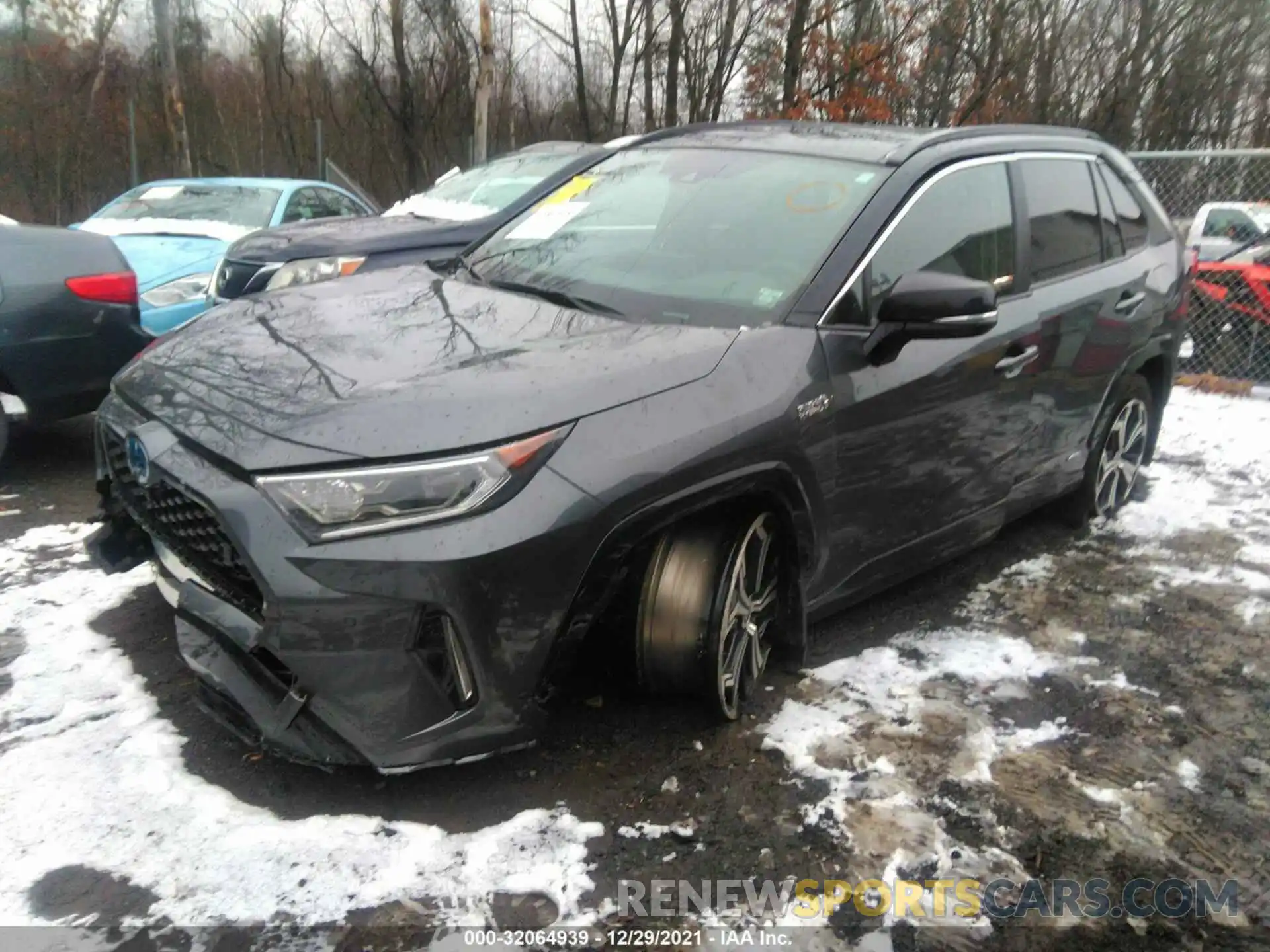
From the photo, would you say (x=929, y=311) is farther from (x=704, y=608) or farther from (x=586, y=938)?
(x=586, y=938)

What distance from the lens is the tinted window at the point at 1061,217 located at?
12.8ft

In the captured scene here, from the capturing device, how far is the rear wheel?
8.92ft

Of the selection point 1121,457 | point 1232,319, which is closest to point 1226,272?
point 1232,319

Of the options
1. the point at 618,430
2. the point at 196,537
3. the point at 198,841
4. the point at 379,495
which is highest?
the point at 618,430

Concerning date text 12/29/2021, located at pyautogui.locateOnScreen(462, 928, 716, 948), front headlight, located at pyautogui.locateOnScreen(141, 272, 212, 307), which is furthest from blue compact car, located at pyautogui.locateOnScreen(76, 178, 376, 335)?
date text 12/29/2021, located at pyautogui.locateOnScreen(462, 928, 716, 948)

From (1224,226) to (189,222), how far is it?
37.2ft

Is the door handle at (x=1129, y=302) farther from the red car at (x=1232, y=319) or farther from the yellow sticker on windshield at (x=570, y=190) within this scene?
the red car at (x=1232, y=319)

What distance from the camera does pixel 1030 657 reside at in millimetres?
3605

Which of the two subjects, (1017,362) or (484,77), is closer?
(1017,362)

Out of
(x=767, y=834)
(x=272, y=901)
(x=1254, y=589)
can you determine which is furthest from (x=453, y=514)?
(x=1254, y=589)

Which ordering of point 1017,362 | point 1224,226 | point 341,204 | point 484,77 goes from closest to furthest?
point 1017,362, point 341,204, point 1224,226, point 484,77

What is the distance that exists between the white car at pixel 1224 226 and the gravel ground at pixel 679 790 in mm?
8107

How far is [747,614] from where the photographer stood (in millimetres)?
2953

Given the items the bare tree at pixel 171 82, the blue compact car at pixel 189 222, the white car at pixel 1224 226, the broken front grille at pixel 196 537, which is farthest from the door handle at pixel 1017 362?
the bare tree at pixel 171 82
